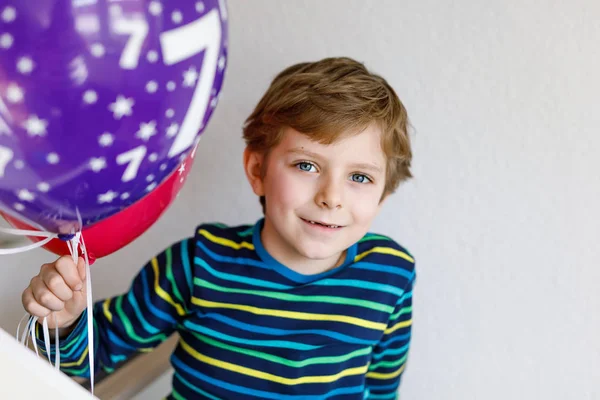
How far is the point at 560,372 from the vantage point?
102 cm

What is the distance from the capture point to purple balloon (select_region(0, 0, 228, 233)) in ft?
1.42

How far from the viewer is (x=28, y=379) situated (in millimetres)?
426

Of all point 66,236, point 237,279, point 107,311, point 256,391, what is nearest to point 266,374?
Answer: point 256,391

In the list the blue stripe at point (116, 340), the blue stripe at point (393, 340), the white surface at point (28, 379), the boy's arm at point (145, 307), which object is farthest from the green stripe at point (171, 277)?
the white surface at point (28, 379)

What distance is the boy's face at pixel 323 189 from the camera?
0.81 m

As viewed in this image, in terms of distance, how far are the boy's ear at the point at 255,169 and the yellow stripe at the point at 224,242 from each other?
8cm

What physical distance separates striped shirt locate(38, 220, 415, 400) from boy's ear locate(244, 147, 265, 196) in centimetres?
7

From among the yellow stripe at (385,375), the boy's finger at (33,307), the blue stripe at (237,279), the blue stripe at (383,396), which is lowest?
the blue stripe at (383,396)

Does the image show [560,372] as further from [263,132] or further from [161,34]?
[161,34]

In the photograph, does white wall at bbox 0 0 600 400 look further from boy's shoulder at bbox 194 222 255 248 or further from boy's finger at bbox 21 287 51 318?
boy's finger at bbox 21 287 51 318

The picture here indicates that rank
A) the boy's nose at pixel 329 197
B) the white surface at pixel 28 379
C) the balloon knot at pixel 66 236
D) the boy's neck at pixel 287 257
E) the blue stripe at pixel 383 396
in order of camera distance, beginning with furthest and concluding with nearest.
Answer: the blue stripe at pixel 383 396
the boy's neck at pixel 287 257
the boy's nose at pixel 329 197
the balloon knot at pixel 66 236
the white surface at pixel 28 379

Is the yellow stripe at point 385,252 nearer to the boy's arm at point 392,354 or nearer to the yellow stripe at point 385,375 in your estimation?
the boy's arm at point 392,354

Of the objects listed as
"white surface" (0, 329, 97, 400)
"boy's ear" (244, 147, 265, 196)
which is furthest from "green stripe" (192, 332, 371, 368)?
"white surface" (0, 329, 97, 400)

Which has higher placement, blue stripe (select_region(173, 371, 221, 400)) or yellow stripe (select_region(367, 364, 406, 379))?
yellow stripe (select_region(367, 364, 406, 379))
